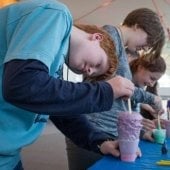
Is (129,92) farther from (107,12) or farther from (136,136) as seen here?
(107,12)

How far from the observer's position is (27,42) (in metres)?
0.55

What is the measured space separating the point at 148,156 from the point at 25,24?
0.54 metres

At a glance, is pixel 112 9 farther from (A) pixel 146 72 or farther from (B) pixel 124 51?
(B) pixel 124 51

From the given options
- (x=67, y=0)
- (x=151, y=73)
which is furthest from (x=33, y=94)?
(x=67, y=0)

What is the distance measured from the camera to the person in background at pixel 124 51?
1153 mm

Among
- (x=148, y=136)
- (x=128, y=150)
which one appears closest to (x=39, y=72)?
(x=128, y=150)

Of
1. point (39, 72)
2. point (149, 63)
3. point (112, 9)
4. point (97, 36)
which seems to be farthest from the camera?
point (112, 9)

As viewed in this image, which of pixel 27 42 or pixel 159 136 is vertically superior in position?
pixel 27 42

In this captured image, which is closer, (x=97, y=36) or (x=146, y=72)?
(x=97, y=36)

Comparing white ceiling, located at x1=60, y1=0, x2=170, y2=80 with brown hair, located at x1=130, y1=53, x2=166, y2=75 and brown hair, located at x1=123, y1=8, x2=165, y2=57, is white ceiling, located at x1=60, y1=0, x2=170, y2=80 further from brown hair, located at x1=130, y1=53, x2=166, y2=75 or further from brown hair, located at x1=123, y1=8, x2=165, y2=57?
brown hair, located at x1=123, y1=8, x2=165, y2=57

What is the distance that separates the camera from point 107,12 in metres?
4.05

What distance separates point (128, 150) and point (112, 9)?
130 inches

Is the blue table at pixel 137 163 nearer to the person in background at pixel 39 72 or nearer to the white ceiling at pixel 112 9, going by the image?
the person in background at pixel 39 72

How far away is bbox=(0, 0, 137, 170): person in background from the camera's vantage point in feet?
1.78
